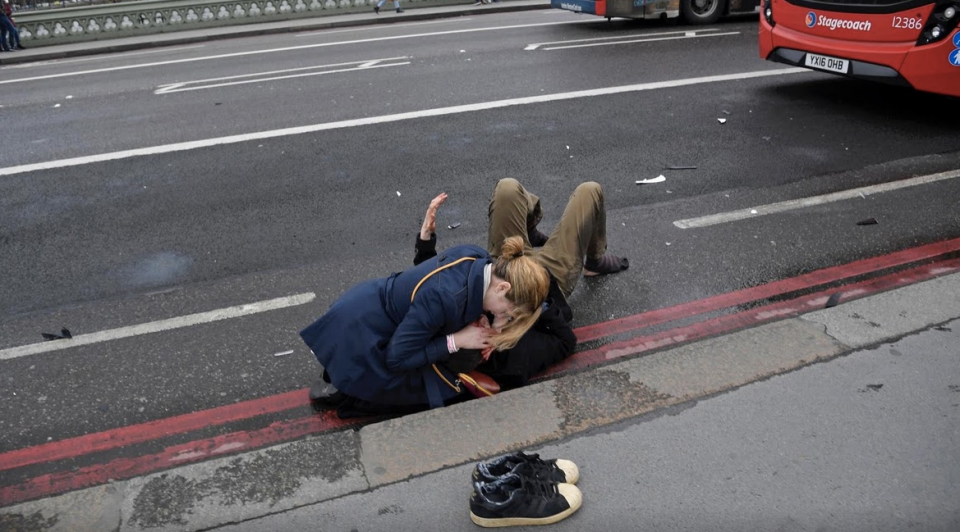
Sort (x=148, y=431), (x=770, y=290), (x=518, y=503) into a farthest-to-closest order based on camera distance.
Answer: (x=770, y=290)
(x=148, y=431)
(x=518, y=503)

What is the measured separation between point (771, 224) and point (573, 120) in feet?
10.2

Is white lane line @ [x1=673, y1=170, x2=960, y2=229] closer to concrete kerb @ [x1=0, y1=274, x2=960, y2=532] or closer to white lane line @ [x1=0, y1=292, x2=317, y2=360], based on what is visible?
concrete kerb @ [x1=0, y1=274, x2=960, y2=532]

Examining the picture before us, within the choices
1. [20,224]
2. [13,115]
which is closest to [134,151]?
[20,224]

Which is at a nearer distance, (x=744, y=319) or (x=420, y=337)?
(x=420, y=337)

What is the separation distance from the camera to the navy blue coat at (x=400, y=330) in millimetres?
3350

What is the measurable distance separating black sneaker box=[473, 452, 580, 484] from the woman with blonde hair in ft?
1.74

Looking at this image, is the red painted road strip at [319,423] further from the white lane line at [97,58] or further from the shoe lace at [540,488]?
the white lane line at [97,58]

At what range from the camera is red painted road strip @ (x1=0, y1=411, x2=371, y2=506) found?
3.32m

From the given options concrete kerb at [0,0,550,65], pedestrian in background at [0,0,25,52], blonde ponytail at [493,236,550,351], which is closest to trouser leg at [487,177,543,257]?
blonde ponytail at [493,236,550,351]

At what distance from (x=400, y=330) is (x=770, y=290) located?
2.61 m

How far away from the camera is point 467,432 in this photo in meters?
3.41

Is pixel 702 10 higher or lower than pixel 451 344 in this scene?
higher

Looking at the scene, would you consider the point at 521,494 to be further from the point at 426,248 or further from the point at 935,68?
the point at 935,68

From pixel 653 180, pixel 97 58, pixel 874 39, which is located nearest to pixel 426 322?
pixel 653 180
